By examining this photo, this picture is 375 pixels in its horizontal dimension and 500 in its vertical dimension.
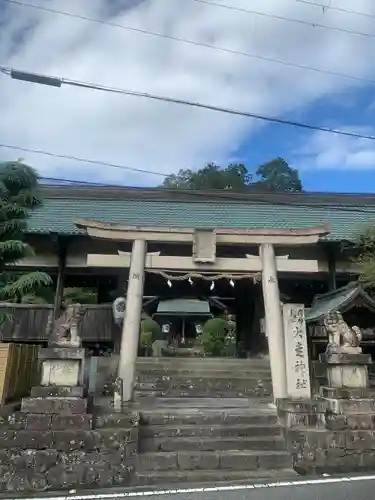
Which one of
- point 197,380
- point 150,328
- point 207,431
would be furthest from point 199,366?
point 150,328

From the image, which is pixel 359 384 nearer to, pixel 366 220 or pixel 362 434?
pixel 362 434

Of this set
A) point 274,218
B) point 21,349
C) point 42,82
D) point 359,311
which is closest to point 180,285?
point 274,218

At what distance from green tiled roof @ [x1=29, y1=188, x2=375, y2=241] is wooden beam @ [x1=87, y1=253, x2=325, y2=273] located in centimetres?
552

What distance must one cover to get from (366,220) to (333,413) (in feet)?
36.4

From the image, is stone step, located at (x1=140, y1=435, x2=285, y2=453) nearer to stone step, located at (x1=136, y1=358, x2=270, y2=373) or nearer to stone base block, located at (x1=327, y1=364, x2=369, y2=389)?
stone base block, located at (x1=327, y1=364, x2=369, y2=389)

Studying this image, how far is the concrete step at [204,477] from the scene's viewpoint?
6352 mm

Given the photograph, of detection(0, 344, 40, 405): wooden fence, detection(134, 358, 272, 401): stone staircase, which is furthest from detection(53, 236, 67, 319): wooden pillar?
detection(0, 344, 40, 405): wooden fence

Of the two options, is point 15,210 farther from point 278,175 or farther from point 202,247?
point 278,175

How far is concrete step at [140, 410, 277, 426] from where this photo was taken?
25.4 feet

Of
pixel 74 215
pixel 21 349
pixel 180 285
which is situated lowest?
pixel 21 349

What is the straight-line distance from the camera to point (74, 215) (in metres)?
16.6

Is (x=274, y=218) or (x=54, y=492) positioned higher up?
(x=274, y=218)

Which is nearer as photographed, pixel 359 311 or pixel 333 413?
pixel 333 413

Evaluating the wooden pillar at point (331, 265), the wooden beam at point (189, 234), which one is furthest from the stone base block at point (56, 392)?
the wooden pillar at point (331, 265)
